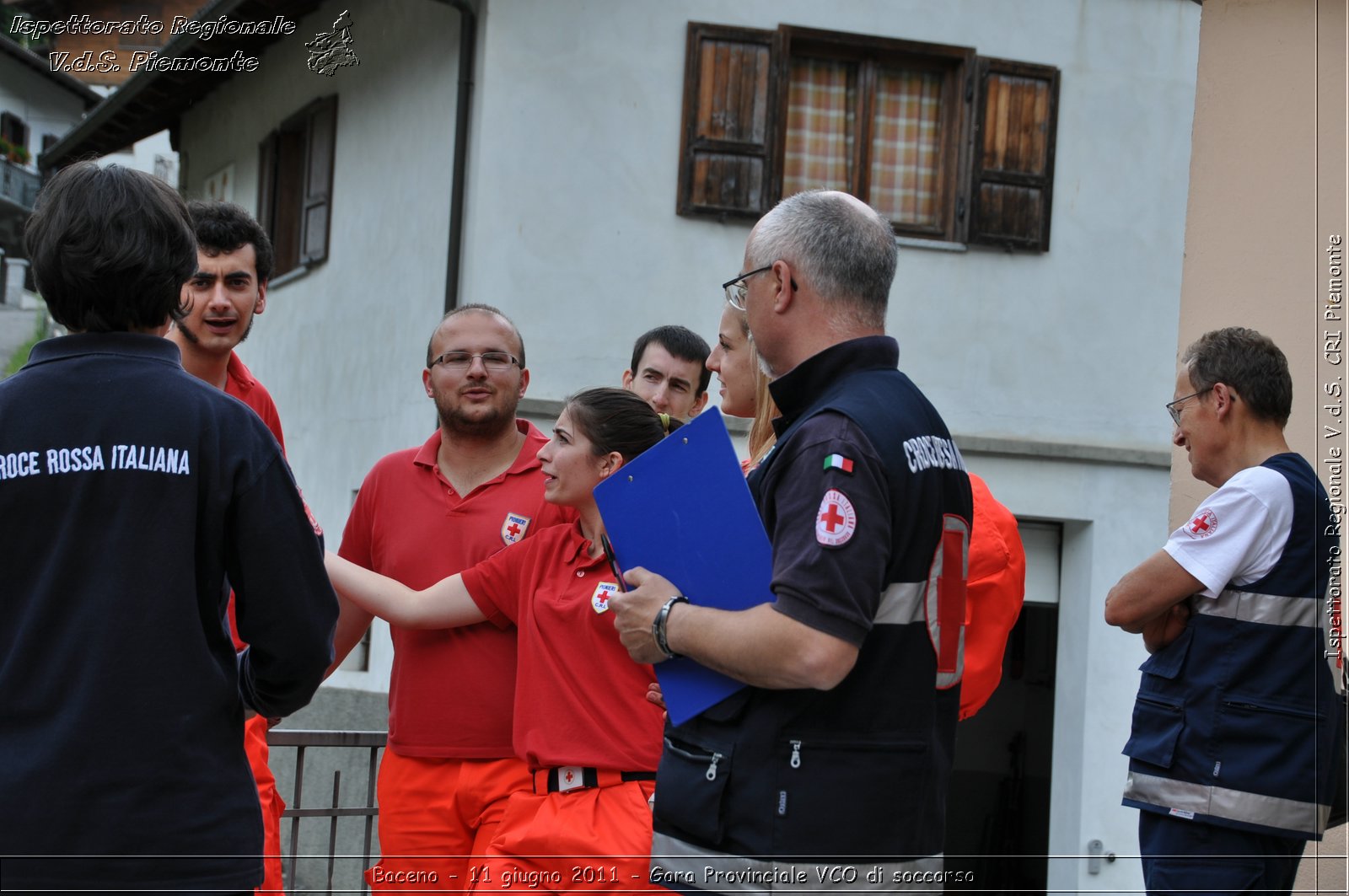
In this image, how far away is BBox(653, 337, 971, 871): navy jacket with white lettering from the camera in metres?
2.72

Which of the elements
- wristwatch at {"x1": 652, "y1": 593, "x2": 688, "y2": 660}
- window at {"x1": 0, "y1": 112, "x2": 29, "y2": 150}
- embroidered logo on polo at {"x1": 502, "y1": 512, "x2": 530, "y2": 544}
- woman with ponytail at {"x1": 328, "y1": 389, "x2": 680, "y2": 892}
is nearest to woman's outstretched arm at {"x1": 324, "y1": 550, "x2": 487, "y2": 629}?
woman with ponytail at {"x1": 328, "y1": 389, "x2": 680, "y2": 892}

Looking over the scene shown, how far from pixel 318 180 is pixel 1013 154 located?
6145mm

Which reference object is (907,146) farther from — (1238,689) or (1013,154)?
(1238,689)

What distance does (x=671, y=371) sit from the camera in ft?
17.8

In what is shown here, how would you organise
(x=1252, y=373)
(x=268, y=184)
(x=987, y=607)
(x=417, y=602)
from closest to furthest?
Result: (x=987, y=607) < (x=1252, y=373) < (x=417, y=602) < (x=268, y=184)

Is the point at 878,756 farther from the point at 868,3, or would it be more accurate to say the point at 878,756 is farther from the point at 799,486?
the point at 868,3

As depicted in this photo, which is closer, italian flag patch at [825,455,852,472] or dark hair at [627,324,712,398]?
italian flag patch at [825,455,852,472]

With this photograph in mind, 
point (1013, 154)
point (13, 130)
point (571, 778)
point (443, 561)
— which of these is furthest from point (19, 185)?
point (571, 778)

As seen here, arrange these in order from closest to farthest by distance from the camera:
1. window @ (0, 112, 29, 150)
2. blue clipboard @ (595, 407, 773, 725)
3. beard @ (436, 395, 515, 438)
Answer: blue clipboard @ (595, 407, 773, 725) → beard @ (436, 395, 515, 438) → window @ (0, 112, 29, 150)

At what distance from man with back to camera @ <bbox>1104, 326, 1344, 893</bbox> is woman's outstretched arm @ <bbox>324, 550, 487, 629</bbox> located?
186 centimetres

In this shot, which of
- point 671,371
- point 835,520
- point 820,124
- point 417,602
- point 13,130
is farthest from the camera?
point 13,130

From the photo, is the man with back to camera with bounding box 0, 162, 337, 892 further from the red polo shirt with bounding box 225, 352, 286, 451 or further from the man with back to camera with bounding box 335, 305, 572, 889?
the red polo shirt with bounding box 225, 352, 286, 451

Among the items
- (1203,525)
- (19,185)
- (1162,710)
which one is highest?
(19,185)

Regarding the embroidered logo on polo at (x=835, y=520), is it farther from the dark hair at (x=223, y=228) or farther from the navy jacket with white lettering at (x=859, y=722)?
the dark hair at (x=223, y=228)
